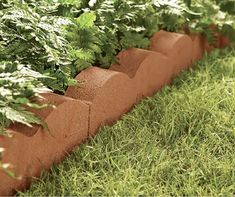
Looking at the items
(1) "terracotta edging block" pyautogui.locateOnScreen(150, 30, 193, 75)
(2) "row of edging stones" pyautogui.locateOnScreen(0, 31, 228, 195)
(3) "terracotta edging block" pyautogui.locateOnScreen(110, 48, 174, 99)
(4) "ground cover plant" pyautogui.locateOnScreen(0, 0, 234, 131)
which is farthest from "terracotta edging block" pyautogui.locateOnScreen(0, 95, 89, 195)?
(1) "terracotta edging block" pyautogui.locateOnScreen(150, 30, 193, 75)

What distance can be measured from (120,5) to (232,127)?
1.04 m

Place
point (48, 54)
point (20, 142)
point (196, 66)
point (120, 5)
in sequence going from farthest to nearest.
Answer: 1. point (196, 66)
2. point (120, 5)
3. point (48, 54)
4. point (20, 142)

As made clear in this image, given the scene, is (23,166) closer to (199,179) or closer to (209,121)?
(199,179)

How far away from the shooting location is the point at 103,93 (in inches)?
118

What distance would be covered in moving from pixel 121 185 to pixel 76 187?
0.68 feet

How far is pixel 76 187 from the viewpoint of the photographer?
254 cm

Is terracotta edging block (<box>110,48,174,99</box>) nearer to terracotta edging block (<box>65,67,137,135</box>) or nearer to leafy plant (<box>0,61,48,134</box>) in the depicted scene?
terracotta edging block (<box>65,67,137,135</box>)

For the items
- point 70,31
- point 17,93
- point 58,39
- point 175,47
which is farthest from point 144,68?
point 17,93

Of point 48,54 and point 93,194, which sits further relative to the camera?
point 48,54

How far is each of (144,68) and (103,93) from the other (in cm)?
49

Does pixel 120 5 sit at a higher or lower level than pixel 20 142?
higher

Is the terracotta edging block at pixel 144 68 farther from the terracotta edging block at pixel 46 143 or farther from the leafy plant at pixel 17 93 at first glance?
the leafy plant at pixel 17 93

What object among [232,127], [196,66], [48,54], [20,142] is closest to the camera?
[20,142]

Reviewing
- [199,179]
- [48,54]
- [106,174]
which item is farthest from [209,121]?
[48,54]
